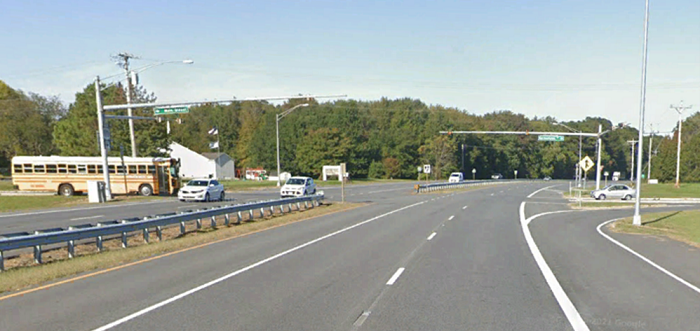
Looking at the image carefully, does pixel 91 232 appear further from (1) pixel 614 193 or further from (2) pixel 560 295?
(1) pixel 614 193

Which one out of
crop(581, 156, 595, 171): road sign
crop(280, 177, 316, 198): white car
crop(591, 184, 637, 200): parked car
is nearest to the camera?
crop(581, 156, 595, 171): road sign

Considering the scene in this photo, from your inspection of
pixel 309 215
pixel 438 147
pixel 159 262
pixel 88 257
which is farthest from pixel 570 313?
pixel 438 147

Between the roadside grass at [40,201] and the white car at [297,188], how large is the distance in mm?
9361

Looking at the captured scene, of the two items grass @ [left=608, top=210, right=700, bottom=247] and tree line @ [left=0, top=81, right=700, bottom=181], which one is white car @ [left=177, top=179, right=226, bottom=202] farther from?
tree line @ [left=0, top=81, right=700, bottom=181]

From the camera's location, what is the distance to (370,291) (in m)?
9.38

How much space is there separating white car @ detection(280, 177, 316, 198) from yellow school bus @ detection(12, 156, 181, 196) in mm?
10278

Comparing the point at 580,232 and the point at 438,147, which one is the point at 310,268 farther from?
the point at 438,147

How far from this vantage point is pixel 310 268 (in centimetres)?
1171

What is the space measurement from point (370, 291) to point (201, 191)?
26668 mm

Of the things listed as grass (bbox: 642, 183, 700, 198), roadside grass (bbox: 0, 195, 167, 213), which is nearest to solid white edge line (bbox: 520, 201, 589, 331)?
roadside grass (bbox: 0, 195, 167, 213)

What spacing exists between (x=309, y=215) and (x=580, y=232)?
1311 centimetres

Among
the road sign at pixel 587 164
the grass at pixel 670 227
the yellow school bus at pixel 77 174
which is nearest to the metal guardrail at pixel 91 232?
the grass at pixel 670 227

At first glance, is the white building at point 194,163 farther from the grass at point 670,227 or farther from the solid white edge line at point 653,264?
the solid white edge line at point 653,264

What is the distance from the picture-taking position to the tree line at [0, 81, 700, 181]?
6775cm
